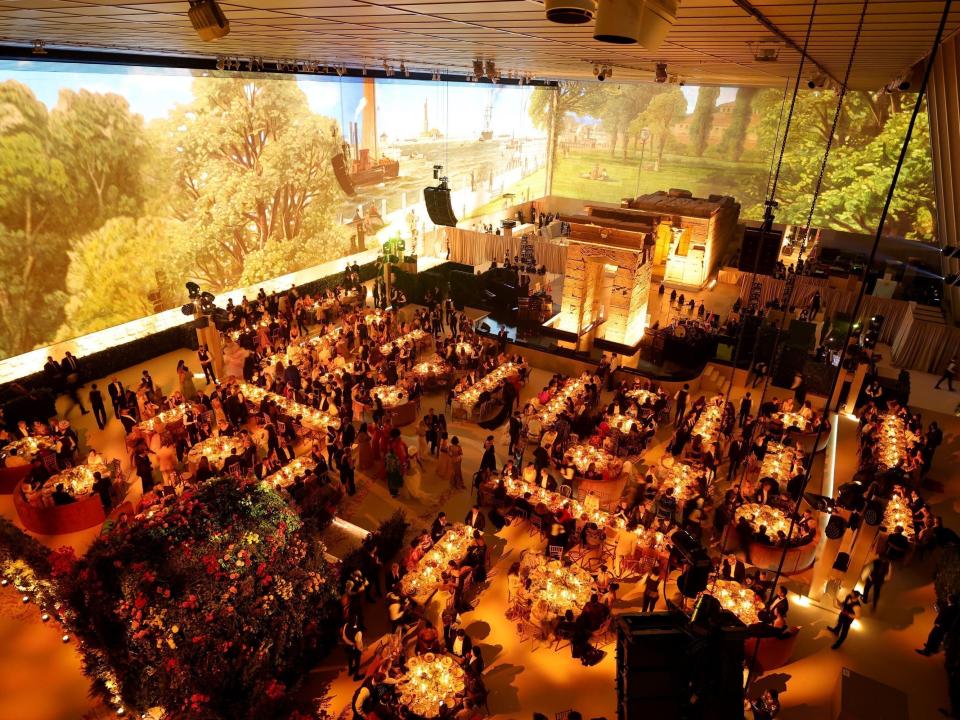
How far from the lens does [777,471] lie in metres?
11.0

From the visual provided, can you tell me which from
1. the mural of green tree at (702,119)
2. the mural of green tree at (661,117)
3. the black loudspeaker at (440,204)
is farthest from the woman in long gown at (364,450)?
the mural of green tree at (702,119)

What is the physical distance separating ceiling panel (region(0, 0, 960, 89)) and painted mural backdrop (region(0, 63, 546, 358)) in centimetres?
352

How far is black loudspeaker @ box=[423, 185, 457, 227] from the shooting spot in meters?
22.7

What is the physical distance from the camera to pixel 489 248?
25.2 metres

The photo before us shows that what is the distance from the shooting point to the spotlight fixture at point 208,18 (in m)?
4.67

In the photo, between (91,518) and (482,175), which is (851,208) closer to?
(482,175)

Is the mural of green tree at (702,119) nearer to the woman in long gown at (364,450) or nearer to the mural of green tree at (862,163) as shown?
the mural of green tree at (862,163)

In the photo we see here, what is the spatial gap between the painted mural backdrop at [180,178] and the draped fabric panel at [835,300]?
1517 centimetres

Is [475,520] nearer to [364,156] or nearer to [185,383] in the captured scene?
[185,383]

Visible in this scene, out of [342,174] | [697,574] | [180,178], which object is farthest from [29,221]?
[697,574]

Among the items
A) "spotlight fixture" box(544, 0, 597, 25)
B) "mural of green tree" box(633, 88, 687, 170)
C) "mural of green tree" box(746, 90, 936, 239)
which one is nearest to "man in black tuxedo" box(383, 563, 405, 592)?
"spotlight fixture" box(544, 0, 597, 25)

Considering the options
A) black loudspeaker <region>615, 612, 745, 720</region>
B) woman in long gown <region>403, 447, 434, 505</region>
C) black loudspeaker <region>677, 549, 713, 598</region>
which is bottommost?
woman in long gown <region>403, 447, 434, 505</region>

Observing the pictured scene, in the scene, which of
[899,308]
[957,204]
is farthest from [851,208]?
[957,204]

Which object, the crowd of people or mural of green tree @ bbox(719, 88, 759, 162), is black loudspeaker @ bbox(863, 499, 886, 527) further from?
mural of green tree @ bbox(719, 88, 759, 162)
